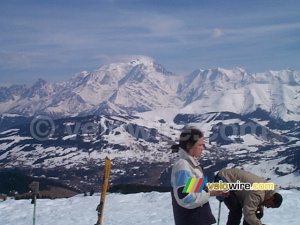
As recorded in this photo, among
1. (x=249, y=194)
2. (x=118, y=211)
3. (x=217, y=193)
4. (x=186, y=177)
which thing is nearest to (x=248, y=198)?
(x=249, y=194)

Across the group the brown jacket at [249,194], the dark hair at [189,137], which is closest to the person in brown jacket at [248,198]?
the brown jacket at [249,194]

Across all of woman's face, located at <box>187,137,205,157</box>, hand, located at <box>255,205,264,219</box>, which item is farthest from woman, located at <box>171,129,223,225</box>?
hand, located at <box>255,205,264,219</box>

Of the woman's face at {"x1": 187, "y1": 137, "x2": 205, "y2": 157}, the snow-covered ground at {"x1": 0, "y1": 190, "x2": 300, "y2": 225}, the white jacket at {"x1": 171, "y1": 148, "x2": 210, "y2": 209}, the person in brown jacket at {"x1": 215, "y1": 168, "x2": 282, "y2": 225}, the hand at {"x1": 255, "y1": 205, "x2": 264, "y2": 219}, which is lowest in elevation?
the snow-covered ground at {"x1": 0, "y1": 190, "x2": 300, "y2": 225}

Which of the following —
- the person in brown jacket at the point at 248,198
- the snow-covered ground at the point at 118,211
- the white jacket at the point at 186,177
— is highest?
the white jacket at the point at 186,177

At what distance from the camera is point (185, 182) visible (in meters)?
6.67

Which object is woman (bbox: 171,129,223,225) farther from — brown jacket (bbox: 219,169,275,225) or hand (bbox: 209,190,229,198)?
brown jacket (bbox: 219,169,275,225)

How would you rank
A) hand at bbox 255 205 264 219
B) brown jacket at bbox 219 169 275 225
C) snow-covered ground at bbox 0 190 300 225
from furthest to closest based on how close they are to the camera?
snow-covered ground at bbox 0 190 300 225 → hand at bbox 255 205 264 219 → brown jacket at bbox 219 169 275 225

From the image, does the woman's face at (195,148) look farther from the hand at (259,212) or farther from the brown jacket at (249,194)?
the hand at (259,212)

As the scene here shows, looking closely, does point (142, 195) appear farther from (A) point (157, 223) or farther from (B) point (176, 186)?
(B) point (176, 186)

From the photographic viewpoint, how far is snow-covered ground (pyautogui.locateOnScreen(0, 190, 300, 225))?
15844 mm

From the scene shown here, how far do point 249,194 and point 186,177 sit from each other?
2.43 m

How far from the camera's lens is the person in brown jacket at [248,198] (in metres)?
8.20

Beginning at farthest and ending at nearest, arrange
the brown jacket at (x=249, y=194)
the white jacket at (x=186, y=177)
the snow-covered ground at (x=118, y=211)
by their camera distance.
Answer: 1. the snow-covered ground at (x=118, y=211)
2. the brown jacket at (x=249, y=194)
3. the white jacket at (x=186, y=177)

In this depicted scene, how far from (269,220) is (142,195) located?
11.7 m
